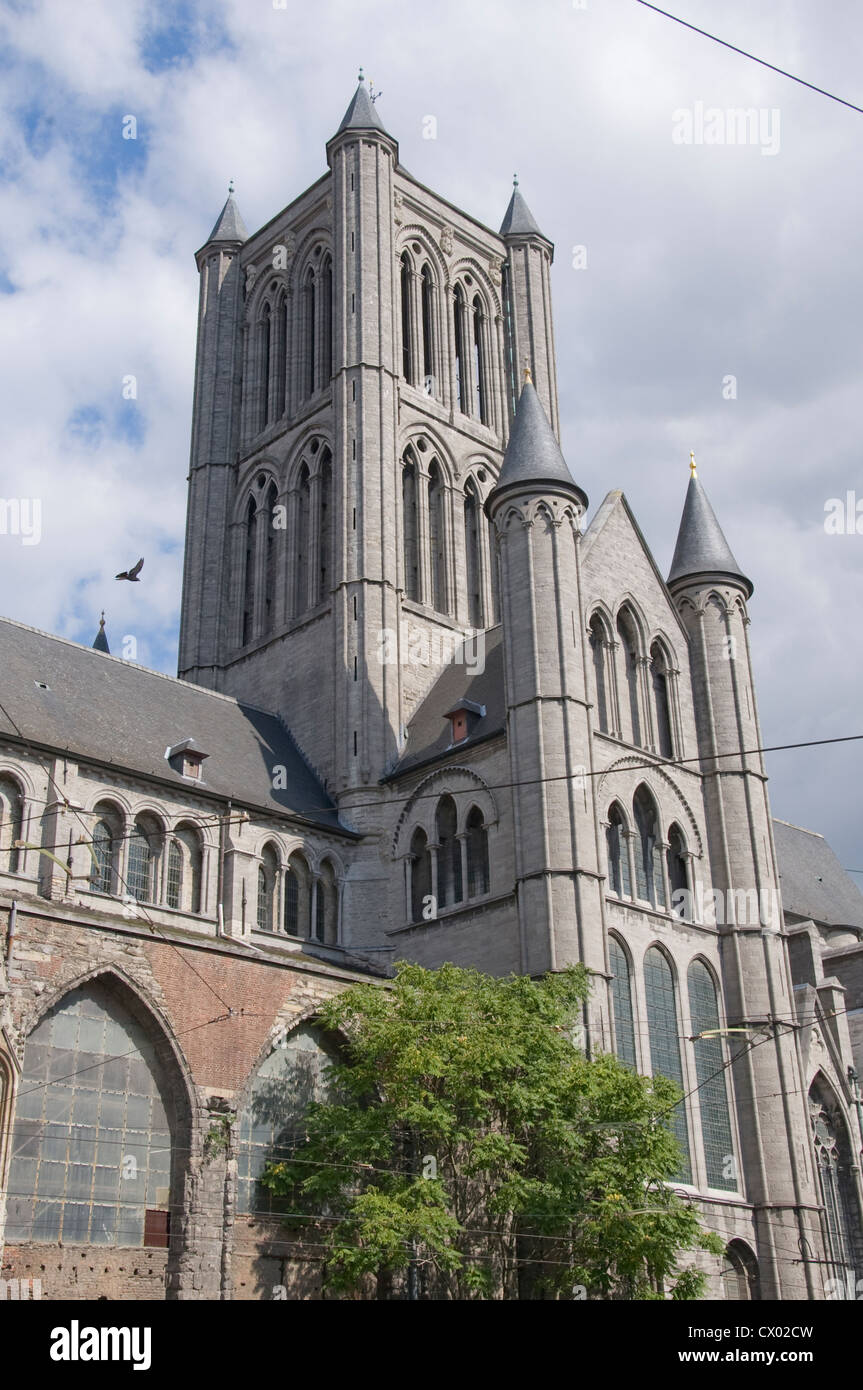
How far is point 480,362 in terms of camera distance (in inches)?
2163

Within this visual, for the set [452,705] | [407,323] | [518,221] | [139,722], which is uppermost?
[518,221]

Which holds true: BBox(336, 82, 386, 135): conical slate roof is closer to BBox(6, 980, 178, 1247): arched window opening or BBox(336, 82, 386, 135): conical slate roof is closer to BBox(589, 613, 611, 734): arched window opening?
BBox(589, 613, 611, 734): arched window opening

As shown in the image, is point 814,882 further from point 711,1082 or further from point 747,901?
point 711,1082

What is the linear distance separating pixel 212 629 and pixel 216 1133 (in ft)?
82.0

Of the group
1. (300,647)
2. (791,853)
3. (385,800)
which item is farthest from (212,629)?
(791,853)

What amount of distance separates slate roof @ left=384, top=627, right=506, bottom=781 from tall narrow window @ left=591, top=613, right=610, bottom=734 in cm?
251

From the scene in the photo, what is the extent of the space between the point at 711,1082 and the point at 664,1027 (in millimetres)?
1926

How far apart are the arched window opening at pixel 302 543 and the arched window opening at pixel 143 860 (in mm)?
13814

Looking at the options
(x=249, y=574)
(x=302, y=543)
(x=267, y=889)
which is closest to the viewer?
(x=267, y=889)

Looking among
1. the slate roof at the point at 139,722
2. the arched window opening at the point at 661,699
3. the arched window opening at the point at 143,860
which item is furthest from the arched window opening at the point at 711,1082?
the arched window opening at the point at 143,860

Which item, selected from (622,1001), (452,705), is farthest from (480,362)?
(622,1001)

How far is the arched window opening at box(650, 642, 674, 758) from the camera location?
40.5m

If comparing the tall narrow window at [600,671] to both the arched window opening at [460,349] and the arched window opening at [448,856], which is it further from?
the arched window opening at [460,349]

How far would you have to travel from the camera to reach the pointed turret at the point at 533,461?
38375 mm
